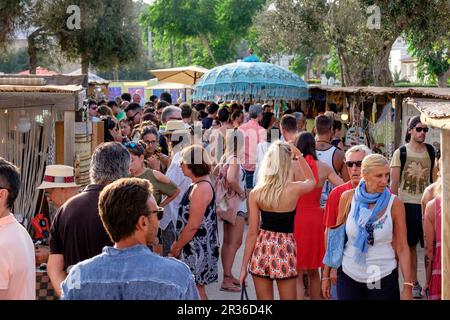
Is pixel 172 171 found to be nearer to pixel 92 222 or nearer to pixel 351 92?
pixel 92 222

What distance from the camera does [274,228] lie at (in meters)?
6.68

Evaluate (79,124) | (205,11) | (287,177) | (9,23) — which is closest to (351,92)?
(79,124)

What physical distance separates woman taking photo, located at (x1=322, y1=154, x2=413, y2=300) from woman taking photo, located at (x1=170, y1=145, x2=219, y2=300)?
158 cm

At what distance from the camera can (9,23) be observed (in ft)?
92.5

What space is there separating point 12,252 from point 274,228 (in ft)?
8.87

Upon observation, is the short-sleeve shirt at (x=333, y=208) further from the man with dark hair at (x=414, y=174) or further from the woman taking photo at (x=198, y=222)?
the man with dark hair at (x=414, y=174)

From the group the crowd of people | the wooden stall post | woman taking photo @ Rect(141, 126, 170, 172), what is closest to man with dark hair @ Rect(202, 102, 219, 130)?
the wooden stall post

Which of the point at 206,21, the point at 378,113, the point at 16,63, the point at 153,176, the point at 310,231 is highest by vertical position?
the point at 206,21

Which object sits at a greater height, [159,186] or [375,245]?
[159,186]

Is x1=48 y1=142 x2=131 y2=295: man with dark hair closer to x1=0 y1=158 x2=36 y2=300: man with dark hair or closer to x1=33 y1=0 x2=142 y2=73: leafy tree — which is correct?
x1=0 y1=158 x2=36 y2=300: man with dark hair

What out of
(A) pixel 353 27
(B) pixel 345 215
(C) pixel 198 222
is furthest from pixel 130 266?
(A) pixel 353 27

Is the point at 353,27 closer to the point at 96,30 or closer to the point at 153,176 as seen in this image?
the point at 96,30
